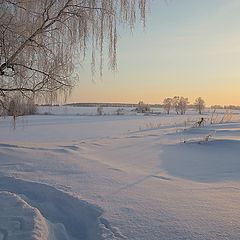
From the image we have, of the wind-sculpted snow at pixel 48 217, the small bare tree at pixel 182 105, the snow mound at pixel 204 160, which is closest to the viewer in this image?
the wind-sculpted snow at pixel 48 217

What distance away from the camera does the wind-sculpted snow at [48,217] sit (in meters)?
3.97

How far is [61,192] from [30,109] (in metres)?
3.62

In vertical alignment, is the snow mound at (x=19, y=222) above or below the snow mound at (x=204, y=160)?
below

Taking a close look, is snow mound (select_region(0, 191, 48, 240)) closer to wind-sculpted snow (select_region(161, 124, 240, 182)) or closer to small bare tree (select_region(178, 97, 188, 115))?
wind-sculpted snow (select_region(161, 124, 240, 182))

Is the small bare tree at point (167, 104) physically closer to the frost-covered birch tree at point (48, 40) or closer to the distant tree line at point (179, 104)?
the distant tree line at point (179, 104)

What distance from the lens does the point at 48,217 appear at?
4.73 metres

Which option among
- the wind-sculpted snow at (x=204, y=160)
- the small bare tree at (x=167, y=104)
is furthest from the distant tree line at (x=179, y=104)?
the wind-sculpted snow at (x=204, y=160)

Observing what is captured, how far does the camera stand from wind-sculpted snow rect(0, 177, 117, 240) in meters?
3.97

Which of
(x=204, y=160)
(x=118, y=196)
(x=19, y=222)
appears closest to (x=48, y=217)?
(x=19, y=222)

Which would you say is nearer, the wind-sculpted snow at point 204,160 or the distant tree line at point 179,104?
the wind-sculpted snow at point 204,160

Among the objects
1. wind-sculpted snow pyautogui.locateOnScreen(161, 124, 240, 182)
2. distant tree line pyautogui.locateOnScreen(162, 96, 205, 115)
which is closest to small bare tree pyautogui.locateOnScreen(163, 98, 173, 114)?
distant tree line pyautogui.locateOnScreen(162, 96, 205, 115)

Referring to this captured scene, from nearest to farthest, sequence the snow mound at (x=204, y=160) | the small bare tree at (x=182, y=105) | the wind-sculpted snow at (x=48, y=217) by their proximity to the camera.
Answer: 1. the wind-sculpted snow at (x=48, y=217)
2. the snow mound at (x=204, y=160)
3. the small bare tree at (x=182, y=105)

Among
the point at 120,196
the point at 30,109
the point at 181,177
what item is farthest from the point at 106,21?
the point at 120,196

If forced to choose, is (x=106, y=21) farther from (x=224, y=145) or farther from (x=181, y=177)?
(x=224, y=145)
